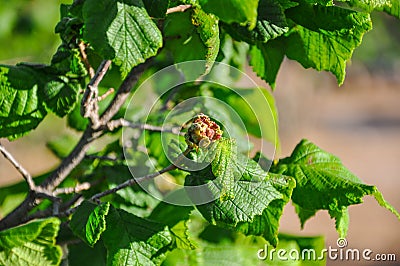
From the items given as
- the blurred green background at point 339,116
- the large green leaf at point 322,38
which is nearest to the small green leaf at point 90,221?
the large green leaf at point 322,38

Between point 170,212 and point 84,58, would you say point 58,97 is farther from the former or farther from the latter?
point 170,212

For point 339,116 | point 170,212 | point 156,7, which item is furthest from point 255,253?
point 339,116

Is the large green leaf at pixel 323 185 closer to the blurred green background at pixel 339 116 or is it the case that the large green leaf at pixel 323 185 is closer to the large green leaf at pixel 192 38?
the large green leaf at pixel 192 38

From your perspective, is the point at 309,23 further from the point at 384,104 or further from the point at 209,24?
the point at 384,104

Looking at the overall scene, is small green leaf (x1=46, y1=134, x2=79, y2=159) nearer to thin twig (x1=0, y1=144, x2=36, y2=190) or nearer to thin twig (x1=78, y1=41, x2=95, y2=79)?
thin twig (x1=0, y1=144, x2=36, y2=190)

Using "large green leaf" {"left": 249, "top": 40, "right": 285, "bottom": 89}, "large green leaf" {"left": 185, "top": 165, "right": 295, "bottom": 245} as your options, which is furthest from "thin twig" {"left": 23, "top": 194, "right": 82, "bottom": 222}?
"large green leaf" {"left": 249, "top": 40, "right": 285, "bottom": 89}

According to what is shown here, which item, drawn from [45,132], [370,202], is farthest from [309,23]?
[370,202]

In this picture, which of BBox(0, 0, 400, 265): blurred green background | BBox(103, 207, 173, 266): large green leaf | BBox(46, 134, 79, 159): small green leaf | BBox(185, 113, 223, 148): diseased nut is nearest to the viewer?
BBox(185, 113, 223, 148): diseased nut
